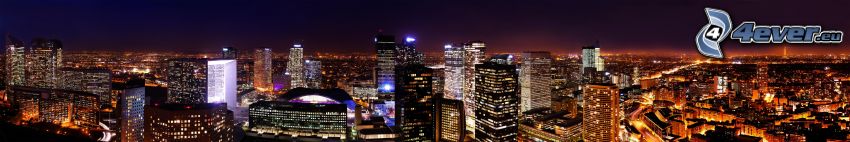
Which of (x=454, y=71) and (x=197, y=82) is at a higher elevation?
(x=454, y=71)

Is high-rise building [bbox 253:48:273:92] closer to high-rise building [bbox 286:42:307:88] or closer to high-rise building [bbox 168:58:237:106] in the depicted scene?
high-rise building [bbox 286:42:307:88]

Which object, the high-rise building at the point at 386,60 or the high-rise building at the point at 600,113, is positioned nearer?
the high-rise building at the point at 600,113

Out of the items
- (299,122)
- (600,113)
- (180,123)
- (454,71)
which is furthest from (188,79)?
(600,113)

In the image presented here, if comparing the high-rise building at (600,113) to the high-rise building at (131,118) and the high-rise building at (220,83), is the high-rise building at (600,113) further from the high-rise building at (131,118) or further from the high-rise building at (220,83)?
the high-rise building at (220,83)

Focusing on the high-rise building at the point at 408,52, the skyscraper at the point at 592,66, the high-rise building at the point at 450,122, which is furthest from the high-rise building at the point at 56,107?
the skyscraper at the point at 592,66

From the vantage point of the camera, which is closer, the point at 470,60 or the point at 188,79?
the point at 188,79

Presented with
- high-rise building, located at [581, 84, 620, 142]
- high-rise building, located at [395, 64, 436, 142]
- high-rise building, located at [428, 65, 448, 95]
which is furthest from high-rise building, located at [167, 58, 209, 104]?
high-rise building, located at [581, 84, 620, 142]

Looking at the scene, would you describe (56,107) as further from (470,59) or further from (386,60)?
(470,59)

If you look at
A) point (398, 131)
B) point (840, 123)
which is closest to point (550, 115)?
point (398, 131)
